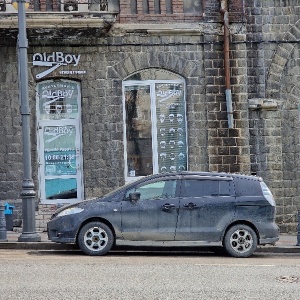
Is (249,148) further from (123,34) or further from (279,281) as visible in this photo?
(279,281)

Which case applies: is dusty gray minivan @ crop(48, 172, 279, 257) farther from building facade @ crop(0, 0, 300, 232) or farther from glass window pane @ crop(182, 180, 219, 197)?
building facade @ crop(0, 0, 300, 232)

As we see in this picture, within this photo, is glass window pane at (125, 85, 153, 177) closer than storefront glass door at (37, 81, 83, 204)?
No

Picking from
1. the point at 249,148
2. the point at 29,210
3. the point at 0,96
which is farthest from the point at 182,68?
the point at 29,210

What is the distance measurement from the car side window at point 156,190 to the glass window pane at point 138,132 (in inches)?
202

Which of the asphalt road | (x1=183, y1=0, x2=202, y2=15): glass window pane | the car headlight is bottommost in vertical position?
the asphalt road

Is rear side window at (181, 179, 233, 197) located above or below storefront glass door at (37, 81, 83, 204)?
below

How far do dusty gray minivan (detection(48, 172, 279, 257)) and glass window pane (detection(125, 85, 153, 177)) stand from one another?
16.3ft

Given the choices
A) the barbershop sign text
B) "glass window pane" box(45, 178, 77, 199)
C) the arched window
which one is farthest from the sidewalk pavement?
the barbershop sign text

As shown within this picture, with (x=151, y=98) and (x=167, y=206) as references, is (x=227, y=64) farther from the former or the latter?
(x=167, y=206)

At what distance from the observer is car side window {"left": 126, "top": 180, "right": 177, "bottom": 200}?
16.8m

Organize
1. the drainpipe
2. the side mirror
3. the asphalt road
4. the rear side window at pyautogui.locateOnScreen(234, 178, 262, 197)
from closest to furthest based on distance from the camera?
the asphalt road < the side mirror < the rear side window at pyautogui.locateOnScreen(234, 178, 262, 197) < the drainpipe

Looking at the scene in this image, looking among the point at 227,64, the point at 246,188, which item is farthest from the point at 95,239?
the point at 227,64

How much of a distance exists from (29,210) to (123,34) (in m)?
5.89

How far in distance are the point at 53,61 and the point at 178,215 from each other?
6.59 meters
